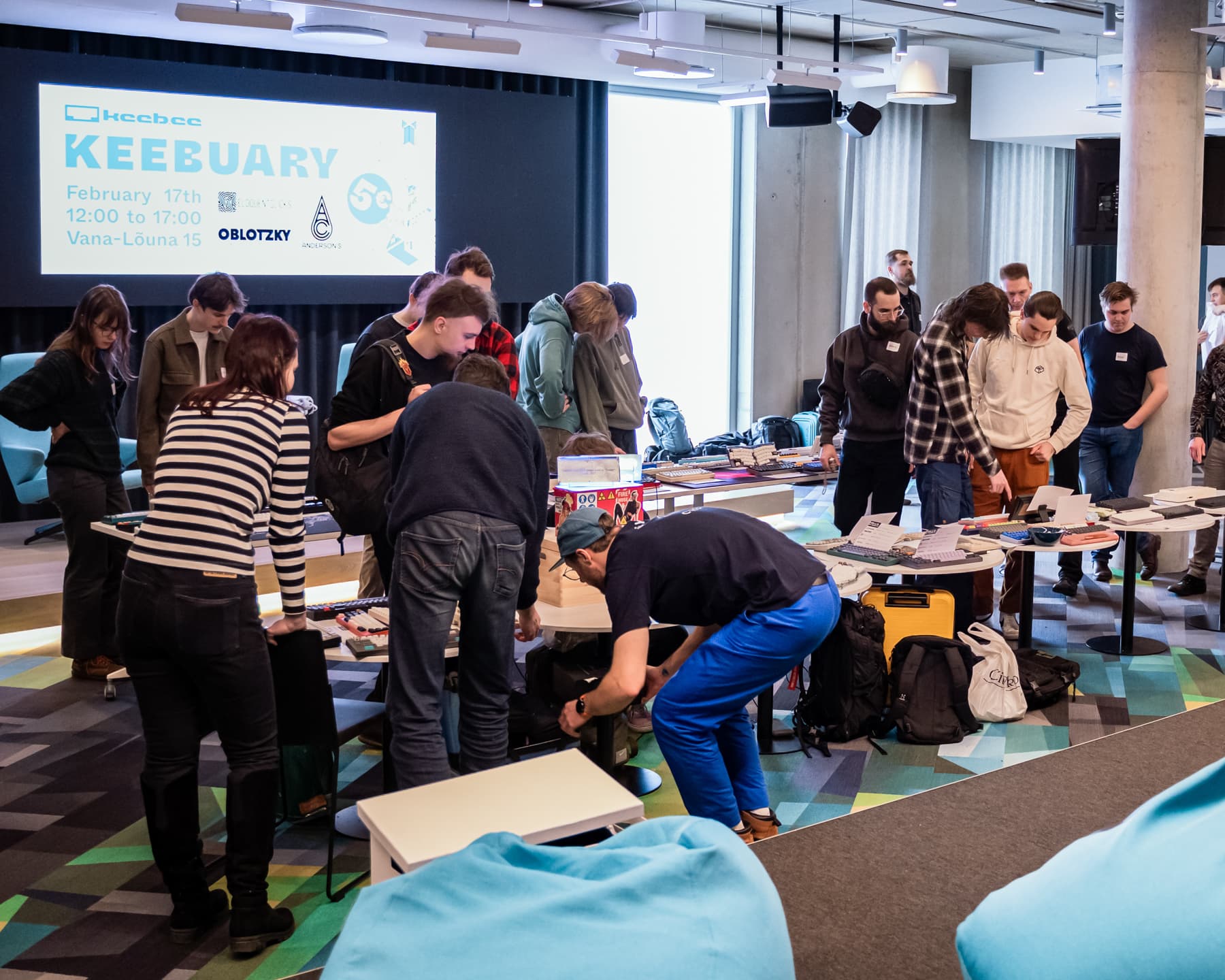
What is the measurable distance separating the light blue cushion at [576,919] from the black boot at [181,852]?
176 cm

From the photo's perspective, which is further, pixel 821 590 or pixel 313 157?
pixel 313 157

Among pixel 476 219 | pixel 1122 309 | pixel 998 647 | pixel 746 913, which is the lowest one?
pixel 998 647

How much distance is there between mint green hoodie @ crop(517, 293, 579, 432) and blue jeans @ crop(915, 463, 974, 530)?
159 cm

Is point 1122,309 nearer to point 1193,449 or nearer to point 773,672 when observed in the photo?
point 1193,449

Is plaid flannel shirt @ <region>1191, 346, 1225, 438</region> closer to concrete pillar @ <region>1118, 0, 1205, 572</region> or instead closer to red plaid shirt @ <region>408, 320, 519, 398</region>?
concrete pillar @ <region>1118, 0, 1205, 572</region>

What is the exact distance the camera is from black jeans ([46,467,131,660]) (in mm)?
4891

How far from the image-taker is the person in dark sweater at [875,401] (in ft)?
18.1

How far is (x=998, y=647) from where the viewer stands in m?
4.73

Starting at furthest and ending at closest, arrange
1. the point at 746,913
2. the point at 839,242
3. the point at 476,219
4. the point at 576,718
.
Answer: the point at 839,242 < the point at 476,219 < the point at 576,718 < the point at 746,913

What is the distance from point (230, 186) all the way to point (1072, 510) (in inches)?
206

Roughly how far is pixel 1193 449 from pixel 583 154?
16.6 feet

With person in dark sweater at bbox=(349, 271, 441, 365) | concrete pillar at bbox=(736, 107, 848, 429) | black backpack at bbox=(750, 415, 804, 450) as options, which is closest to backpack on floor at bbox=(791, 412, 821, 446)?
black backpack at bbox=(750, 415, 804, 450)

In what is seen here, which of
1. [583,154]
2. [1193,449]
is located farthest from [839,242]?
[1193,449]

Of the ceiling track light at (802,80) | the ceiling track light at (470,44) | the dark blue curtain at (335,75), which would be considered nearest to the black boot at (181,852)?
the ceiling track light at (470,44)
